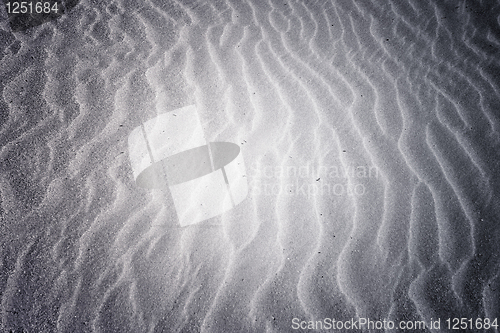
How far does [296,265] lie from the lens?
231 cm

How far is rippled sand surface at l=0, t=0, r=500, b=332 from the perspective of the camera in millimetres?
2186

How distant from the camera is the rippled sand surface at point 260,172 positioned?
2.19m

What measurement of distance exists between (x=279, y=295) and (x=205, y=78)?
2.05 m

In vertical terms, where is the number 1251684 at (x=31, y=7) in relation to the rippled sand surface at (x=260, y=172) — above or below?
above

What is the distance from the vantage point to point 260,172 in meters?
2.73

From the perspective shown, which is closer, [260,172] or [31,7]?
[260,172]

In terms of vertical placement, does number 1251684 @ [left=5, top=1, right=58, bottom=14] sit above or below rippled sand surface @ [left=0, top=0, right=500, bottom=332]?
above

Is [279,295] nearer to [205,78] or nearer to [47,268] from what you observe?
[47,268]

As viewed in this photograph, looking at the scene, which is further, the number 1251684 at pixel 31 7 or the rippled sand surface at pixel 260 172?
the number 1251684 at pixel 31 7

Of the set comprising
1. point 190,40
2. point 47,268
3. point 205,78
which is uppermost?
point 190,40

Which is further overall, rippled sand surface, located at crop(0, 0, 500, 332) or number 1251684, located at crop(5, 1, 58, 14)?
number 1251684, located at crop(5, 1, 58, 14)

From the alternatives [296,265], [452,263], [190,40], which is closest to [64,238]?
[296,265]

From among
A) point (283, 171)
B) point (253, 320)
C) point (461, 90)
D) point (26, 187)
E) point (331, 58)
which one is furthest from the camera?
point (331, 58)

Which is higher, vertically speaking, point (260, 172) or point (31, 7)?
point (31, 7)
